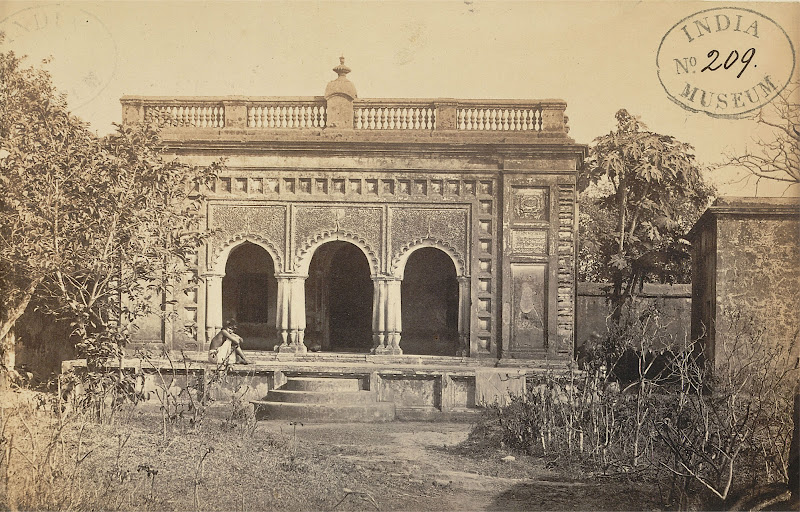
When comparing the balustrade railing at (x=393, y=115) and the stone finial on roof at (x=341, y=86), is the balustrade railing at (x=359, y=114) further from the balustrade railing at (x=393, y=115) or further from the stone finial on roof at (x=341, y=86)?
the stone finial on roof at (x=341, y=86)

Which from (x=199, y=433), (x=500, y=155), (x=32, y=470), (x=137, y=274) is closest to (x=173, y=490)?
(x=32, y=470)

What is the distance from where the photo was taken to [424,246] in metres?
15.6

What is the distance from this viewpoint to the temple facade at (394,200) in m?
15.3

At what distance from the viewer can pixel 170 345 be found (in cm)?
1573

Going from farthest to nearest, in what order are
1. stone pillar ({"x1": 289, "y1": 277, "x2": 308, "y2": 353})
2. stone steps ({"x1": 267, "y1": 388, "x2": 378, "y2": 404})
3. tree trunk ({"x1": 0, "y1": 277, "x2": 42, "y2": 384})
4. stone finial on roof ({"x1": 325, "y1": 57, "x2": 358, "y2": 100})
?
stone pillar ({"x1": 289, "y1": 277, "x2": 308, "y2": 353}), stone finial on roof ({"x1": 325, "y1": 57, "x2": 358, "y2": 100}), stone steps ({"x1": 267, "y1": 388, "x2": 378, "y2": 404}), tree trunk ({"x1": 0, "y1": 277, "x2": 42, "y2": 384})

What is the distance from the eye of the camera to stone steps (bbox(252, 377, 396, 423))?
39.5 ft

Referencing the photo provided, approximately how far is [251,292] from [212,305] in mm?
3172

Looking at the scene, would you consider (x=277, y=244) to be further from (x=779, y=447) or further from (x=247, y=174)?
(x=779, y=447)

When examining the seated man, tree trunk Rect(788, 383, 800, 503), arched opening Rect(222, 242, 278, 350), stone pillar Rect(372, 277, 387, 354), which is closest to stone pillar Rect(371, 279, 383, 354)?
stone pillar Rect(372, 277, 387, 354)

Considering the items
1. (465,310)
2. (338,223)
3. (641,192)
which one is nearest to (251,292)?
(338,223)

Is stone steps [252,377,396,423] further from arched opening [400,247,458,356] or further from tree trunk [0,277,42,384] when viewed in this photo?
arched opening [400,247,458,356]

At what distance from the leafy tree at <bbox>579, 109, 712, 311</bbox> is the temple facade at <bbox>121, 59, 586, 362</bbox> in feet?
7.43

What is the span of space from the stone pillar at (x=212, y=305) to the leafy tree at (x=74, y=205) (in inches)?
131

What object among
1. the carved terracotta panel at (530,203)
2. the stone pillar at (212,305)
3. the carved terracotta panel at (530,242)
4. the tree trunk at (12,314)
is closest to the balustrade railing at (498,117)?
the carved terracotta panel at (530,203)
